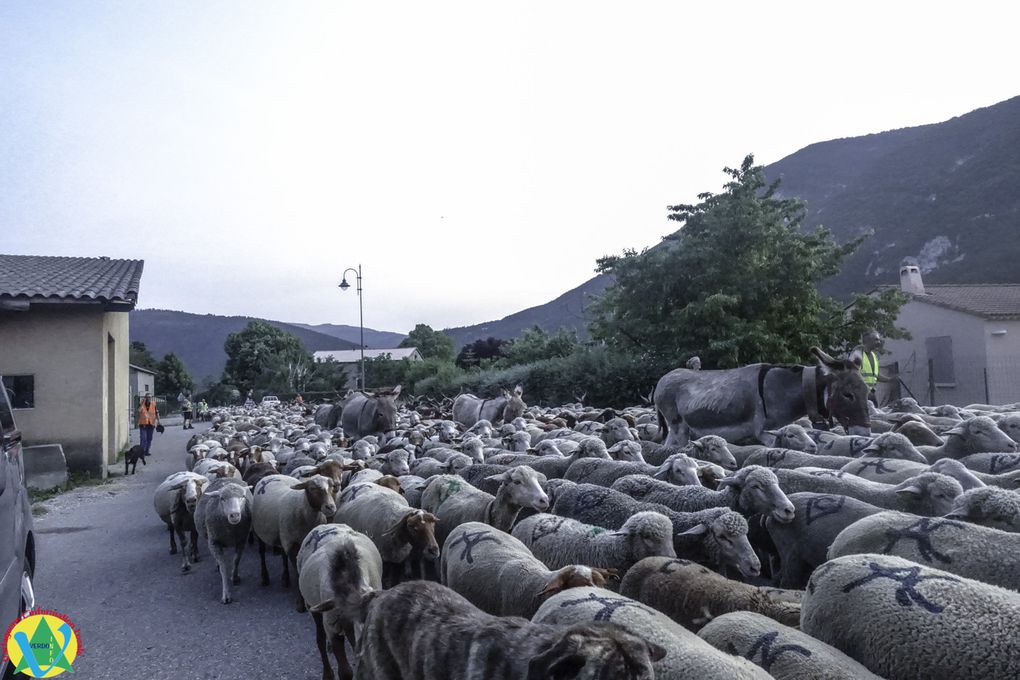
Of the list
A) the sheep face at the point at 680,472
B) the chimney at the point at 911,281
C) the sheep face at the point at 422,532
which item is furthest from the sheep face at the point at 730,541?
the chimney at the point at 911,281

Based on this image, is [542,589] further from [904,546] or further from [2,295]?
[2,295]

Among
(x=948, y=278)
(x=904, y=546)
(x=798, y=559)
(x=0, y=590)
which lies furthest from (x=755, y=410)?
(x=948, y=278)

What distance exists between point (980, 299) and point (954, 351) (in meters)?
4.34

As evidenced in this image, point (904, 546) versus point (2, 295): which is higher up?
point (2, 295)

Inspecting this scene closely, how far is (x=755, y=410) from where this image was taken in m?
10.1

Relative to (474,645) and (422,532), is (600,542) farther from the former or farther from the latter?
(474,645)

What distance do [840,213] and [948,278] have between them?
1333 inches

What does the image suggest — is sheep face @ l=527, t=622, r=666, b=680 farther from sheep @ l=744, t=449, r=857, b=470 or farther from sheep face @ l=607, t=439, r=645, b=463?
sheep face @ l=607, t=439, r=645, b=463

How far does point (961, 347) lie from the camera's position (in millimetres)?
27250

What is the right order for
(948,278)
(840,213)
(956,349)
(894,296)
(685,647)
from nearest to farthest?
(685,647)
(894,296)
(956,349)
(948,278)
(840,213)

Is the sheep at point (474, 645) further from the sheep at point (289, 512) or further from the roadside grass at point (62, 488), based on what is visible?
the roadside grass at point (62, 488)

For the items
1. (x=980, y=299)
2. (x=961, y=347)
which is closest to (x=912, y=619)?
(x=961, y=347)

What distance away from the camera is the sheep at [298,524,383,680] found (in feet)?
14.9

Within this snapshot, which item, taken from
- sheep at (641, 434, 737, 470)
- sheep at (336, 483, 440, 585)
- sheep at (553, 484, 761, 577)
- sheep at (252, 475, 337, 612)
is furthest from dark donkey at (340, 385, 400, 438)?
sheep at (553, 484, 761, 577)
